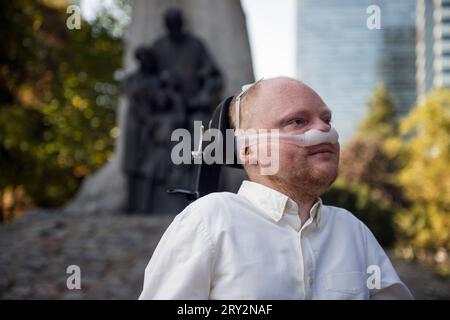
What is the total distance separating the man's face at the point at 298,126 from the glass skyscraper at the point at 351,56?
32238 mm

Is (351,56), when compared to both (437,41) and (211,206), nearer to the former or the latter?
(437,41)

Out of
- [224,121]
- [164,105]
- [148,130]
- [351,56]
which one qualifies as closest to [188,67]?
[164,105]

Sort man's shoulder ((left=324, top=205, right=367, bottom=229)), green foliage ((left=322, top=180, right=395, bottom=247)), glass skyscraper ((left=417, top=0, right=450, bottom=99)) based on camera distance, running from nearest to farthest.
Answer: man's shoulder ((left=324, top=205, right=367, bottom=229)) → green foliage ((left=322, top=180, right=395, bottom=247)) → glass skyscraper ((left=417, top=0, right=450, bottom=99))

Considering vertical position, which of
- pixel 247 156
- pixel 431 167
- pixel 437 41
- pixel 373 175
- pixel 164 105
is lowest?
pixel 373 175

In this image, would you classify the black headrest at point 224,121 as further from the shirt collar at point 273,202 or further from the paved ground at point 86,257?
the paved ground at point 86,257

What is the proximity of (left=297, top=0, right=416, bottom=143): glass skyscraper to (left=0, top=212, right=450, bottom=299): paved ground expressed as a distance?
27560mm

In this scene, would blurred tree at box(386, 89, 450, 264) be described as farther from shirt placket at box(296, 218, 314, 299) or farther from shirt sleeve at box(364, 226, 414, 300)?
shirt placket at box(296, 218, 314, 299)

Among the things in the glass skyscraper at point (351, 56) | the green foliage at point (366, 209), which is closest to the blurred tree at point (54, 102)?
the green foliage at point (366, 209)

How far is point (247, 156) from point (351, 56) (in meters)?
37.5

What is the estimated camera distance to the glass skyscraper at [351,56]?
34.6 metres

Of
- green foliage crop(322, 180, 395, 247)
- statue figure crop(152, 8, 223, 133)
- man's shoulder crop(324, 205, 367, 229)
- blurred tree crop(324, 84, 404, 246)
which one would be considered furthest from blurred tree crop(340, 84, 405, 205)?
man's shoulder crop(324, 205, 367, 229)

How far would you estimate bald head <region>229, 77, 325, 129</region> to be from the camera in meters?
1.29

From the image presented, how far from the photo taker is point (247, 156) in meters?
1.38
